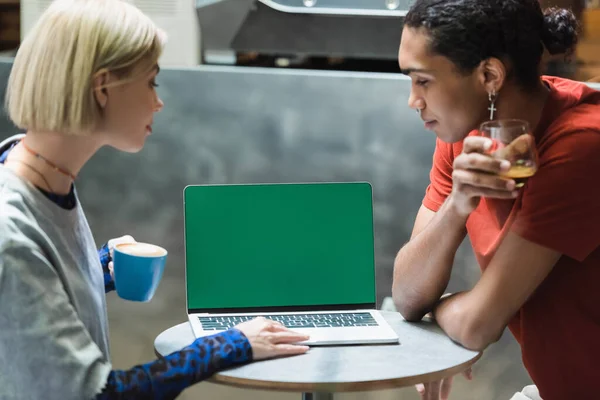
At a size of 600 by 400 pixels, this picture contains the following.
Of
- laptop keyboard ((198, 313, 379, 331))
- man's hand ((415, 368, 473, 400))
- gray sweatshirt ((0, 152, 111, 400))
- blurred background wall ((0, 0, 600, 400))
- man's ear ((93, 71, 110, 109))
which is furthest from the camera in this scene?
blurred background wall ((0, 0, 600, 400))

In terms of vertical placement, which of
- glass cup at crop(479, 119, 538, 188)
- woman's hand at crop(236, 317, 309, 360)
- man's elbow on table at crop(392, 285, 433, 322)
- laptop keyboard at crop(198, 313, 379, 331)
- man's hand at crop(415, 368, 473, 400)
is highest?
glass cup at crop(479, 119, 538, 188)

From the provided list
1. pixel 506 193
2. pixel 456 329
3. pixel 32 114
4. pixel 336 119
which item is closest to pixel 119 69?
pixel 32 114

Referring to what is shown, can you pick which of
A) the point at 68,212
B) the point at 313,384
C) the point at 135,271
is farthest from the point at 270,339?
the point at 68,212

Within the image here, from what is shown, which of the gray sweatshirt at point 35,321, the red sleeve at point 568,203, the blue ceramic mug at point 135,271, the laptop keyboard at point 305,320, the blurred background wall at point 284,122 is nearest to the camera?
the gray sweatshirt at point 35,321

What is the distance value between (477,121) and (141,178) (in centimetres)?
128

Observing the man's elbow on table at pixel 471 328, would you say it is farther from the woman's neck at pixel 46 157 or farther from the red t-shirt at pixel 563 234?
the woman's neck at pixel 46 157

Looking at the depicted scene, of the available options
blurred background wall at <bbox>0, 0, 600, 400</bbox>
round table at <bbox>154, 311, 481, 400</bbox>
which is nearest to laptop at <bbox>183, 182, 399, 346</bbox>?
round table at <bbox>154, 311, 481, 400</bbox>

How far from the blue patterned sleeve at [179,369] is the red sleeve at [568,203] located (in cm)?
55

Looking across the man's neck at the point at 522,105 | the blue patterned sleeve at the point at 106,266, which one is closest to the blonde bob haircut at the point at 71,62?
the blue patterned sleeve at the point at 106,266

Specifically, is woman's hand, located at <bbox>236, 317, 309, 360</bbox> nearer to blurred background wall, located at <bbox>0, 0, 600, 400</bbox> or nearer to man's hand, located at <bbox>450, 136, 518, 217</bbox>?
man's hand, located at <bbox>450, 136, 518, 217</bbox>

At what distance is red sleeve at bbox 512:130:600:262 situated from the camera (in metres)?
1.52

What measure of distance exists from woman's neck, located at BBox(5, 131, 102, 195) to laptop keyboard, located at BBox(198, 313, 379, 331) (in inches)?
17.6

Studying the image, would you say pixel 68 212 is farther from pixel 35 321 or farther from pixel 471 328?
pixel 471 328

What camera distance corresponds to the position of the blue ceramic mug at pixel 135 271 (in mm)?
1622
